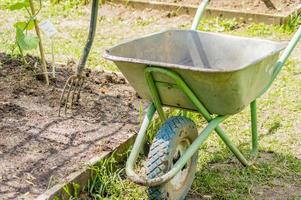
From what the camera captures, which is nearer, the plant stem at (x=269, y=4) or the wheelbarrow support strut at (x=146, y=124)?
the wheelbarrow support strut at (x=146, y=124)

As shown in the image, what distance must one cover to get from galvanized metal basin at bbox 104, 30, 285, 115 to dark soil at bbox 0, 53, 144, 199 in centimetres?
59

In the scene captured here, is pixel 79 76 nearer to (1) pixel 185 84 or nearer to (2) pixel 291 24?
(1) pixel 185 84

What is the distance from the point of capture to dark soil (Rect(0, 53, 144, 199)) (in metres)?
3.21

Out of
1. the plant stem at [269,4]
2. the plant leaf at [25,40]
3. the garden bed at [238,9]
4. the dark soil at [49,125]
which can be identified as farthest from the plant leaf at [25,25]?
the plant stem at [269,4]

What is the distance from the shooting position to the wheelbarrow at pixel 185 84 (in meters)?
2.79

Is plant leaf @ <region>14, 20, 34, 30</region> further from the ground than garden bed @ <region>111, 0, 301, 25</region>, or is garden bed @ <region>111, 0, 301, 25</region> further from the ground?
plant leaf @ <region>14, 20, 34, 30</region>

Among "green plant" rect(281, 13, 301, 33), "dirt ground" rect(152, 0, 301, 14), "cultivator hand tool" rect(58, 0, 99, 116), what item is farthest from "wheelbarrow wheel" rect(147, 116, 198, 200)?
"dirt ground" rect(152, 0, 301, 14)

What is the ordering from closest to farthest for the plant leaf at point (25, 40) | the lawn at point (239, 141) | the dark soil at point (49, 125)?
1. the dark soil at point (49, 125)
2. the lawn at point (239, 141)
3. the plant leaf at point (25, 40)

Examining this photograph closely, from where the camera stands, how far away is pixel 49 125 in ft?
12.2

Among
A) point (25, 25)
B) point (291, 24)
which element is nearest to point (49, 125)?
point (25, 25)

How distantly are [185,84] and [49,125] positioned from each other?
3.97ft

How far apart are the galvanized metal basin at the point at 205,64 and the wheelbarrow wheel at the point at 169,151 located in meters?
0.14

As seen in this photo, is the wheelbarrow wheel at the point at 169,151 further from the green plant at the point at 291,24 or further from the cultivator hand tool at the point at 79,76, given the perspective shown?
the green plant at the point at 291,24

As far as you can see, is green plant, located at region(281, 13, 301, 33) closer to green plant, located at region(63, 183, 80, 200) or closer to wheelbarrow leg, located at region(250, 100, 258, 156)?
wheelbarrow leg, located at region(250, 100, 258, 156)
